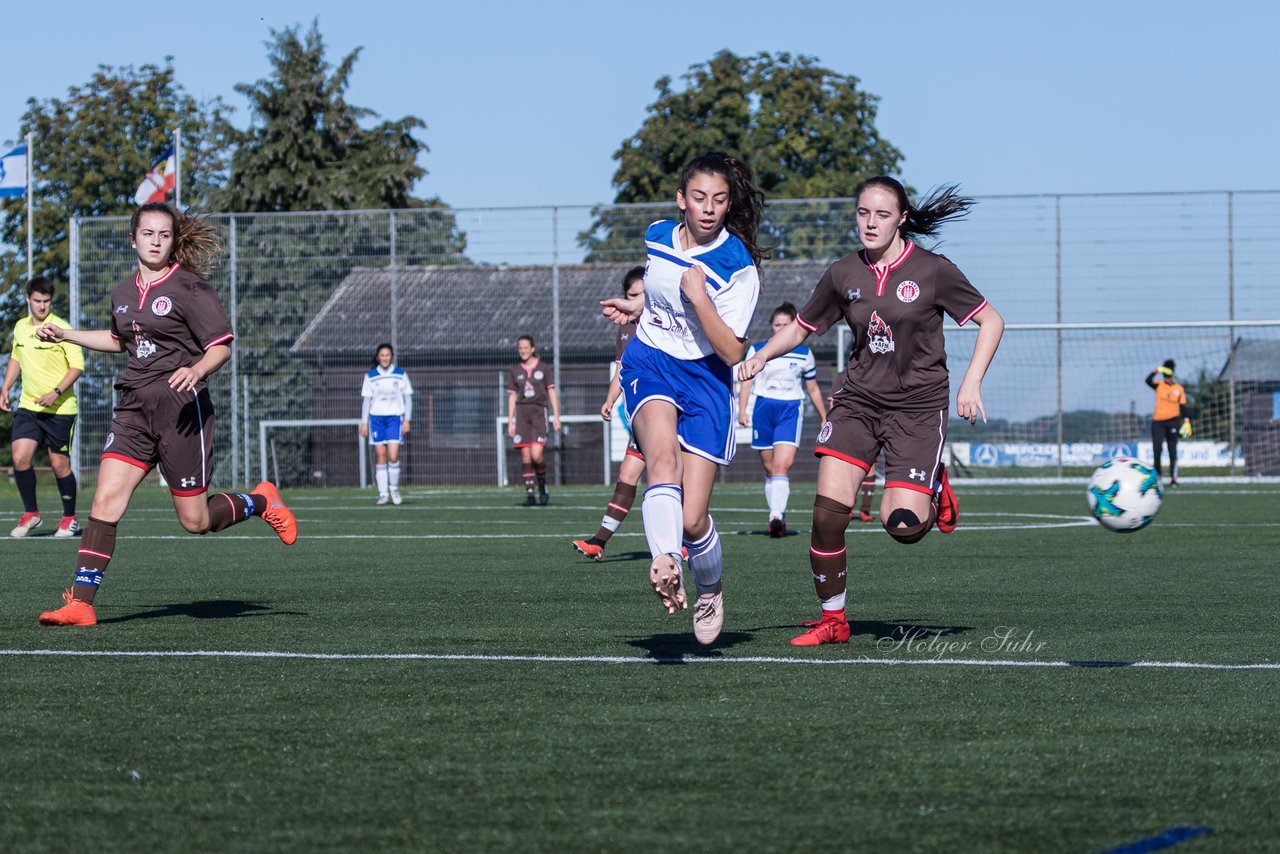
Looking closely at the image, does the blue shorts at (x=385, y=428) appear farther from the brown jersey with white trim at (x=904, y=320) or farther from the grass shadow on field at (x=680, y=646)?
the brown jersey with white trim at (x=904, y=320)

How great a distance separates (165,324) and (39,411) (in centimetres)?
724

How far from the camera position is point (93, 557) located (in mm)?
7703

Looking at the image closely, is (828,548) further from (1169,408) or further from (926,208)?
(1169,408)

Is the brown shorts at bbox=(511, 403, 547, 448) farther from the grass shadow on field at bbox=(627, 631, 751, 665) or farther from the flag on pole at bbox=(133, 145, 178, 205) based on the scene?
the grass shadow on field at bbox=(627, 631, 751, 665)

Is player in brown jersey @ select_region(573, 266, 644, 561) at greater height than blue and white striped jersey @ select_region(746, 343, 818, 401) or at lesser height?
lesser

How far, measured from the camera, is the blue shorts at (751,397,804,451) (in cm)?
1484

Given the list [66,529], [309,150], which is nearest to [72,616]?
[66,529]

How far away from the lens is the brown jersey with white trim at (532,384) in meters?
21.4

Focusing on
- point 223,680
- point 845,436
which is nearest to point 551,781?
point 223,680

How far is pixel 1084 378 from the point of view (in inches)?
1141

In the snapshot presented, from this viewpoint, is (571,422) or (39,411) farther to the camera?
(571,422)

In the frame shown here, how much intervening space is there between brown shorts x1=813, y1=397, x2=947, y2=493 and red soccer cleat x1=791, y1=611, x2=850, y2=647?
0.57m

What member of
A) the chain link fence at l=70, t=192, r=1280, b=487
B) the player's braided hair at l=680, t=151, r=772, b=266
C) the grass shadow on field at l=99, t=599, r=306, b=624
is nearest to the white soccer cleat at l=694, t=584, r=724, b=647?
the player's braided hair at l=680, t=151, r=772, b=266

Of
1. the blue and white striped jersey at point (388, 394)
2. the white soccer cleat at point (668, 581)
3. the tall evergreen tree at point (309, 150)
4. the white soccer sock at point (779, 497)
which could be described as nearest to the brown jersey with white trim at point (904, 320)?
the white soccer cleat at point (668, 581)
